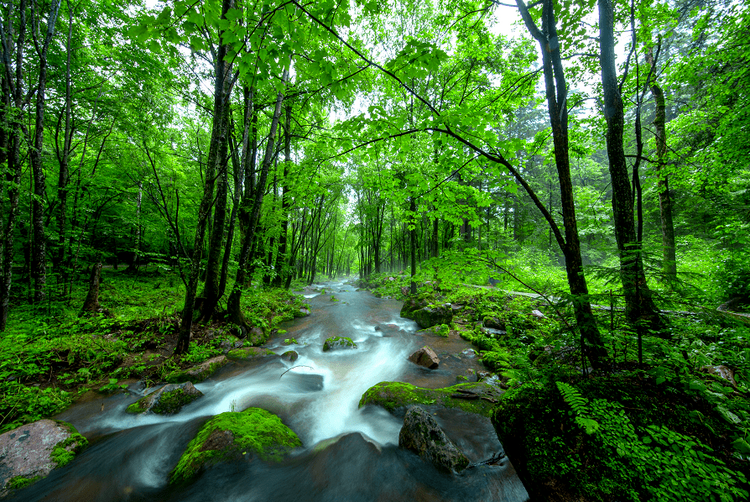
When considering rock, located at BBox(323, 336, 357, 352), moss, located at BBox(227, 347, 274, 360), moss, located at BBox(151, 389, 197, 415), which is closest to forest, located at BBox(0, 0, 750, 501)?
moss, located at BBox(227, 347, 274, 360)

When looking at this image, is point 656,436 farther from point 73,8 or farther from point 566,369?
point 73,8

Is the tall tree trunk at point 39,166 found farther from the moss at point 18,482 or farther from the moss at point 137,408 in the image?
the moss at point 18,482

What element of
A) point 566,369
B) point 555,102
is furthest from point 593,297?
point 555,102

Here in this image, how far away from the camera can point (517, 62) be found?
17.9ft

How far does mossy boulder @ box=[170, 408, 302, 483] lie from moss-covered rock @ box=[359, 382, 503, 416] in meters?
1.49

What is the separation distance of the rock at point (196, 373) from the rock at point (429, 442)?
4250 millimetres

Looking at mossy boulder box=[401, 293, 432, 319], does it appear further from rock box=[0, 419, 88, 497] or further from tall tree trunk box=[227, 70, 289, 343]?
rock box=[0, 419, 88, 497]

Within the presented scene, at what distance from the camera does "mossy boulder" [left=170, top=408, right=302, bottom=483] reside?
9.97ft

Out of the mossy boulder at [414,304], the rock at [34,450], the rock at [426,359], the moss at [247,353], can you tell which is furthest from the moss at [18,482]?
the mossy boulder at [414,304]

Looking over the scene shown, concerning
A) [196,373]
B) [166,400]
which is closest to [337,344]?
[196,373]

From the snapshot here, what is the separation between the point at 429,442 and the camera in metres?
3.20

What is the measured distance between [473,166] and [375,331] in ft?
24.6

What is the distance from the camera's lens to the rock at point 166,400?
13.1ft

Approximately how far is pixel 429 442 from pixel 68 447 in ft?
15.3
